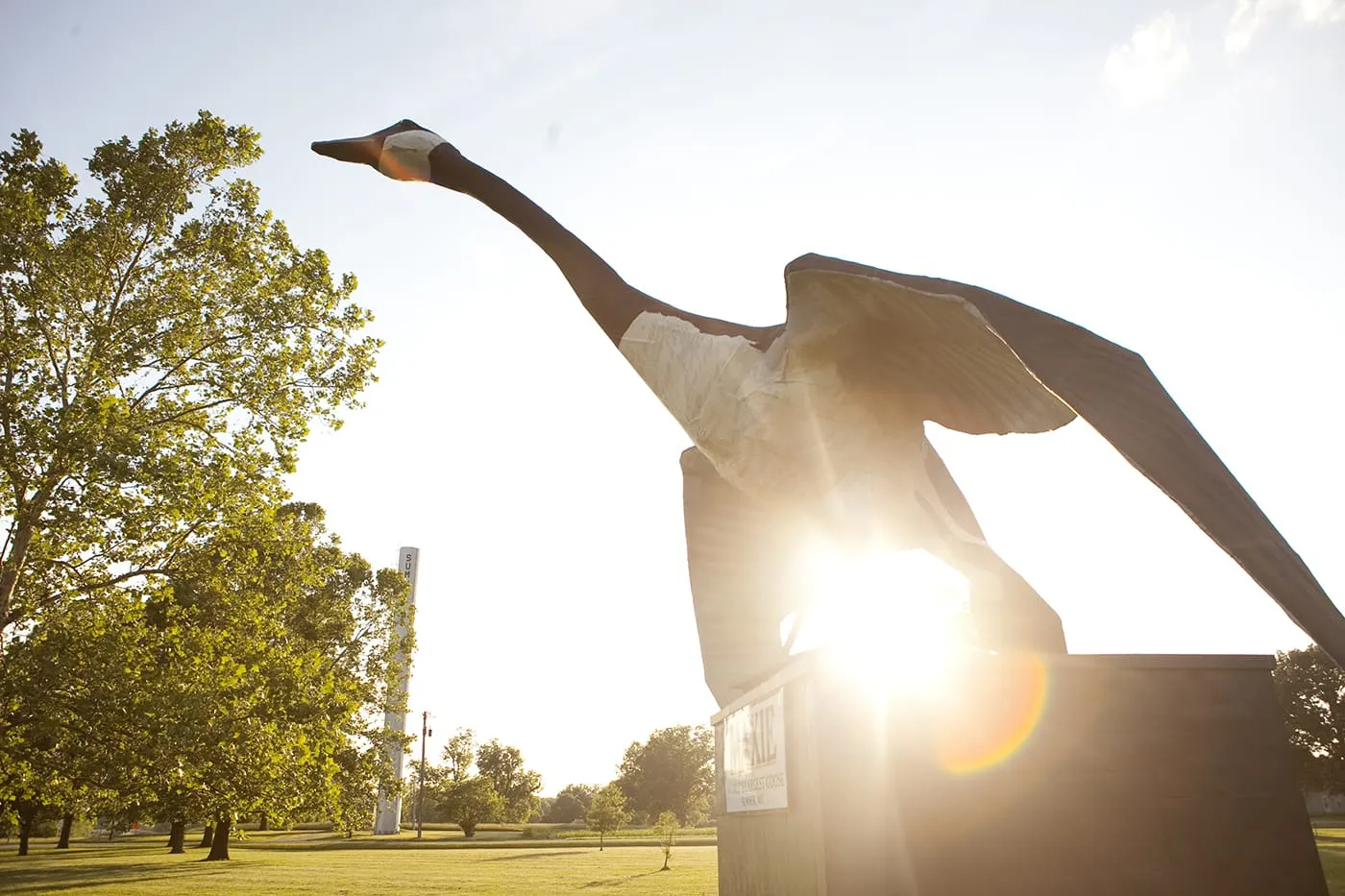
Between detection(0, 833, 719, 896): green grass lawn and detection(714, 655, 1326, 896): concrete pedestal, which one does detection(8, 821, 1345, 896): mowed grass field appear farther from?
detection(714, 655, 1326, 896): concrete pedestal

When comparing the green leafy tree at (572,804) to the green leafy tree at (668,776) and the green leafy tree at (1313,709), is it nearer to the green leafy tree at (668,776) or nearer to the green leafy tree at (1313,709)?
the green leafy tree at (668,776)

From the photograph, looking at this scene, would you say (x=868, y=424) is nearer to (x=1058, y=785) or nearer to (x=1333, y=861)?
(x=1058, y=785)

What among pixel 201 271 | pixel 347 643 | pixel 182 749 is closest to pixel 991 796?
pixel 182 749

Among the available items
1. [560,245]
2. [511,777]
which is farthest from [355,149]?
[511,777]

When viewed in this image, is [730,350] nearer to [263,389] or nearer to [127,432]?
[127,432]

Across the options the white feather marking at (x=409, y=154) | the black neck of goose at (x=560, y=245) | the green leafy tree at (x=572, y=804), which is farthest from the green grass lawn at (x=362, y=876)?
the green leafy tree at (x=572, y=804)

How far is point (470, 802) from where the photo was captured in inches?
2062

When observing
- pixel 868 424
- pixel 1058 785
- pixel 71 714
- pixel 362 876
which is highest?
pixel 868 424

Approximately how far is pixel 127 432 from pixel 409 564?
48867 millimetres

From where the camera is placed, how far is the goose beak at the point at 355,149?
5.69 metres

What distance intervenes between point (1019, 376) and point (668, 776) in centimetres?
7571

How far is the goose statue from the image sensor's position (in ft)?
7.78

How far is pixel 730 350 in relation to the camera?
3918 millimetres

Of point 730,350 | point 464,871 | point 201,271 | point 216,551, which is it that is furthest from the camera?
point 464,871
